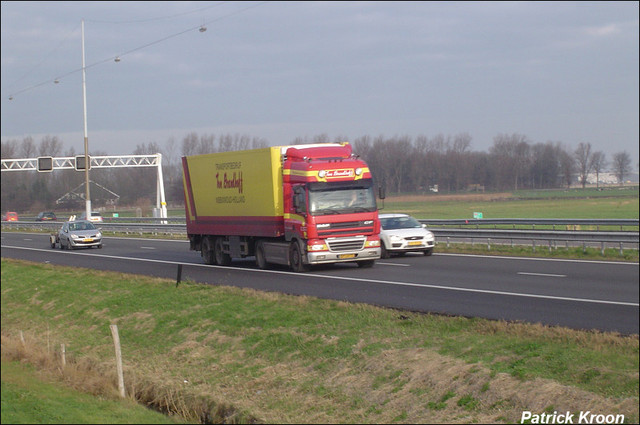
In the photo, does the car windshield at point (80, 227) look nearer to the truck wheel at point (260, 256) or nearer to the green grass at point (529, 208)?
the truck wheel at point (260, 256)

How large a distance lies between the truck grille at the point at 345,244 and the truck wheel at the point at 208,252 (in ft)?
21.5

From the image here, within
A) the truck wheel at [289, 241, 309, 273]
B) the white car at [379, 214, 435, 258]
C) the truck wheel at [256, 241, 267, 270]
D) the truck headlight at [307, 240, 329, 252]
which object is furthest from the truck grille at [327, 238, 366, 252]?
the white car at [379, 214, 435, 258]

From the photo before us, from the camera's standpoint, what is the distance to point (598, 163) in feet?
43.4

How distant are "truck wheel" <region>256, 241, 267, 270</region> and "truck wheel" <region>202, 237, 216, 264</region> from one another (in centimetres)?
298

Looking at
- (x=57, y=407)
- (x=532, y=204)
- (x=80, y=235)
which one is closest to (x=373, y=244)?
(x=532, y=204)

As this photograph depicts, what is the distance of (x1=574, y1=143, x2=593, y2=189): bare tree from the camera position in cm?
1362

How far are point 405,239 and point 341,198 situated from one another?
4963 mm

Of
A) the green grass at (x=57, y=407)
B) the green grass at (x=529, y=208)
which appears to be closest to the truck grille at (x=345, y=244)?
the green grass at (x=529, y=208)

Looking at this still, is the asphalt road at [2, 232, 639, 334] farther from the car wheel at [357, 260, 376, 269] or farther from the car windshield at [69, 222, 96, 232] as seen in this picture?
the car windshield at [69, 222, 96, 232]

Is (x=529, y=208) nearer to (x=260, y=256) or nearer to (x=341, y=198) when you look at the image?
(x=341, y=198)

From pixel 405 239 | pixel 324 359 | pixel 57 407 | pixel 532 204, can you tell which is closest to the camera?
pixel 57 407

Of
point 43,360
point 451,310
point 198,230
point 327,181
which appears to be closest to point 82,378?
point 43,360

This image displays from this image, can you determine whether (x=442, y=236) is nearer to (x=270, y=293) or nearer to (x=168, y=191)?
(x=168, y=191)

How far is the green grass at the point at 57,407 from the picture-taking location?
966cm
